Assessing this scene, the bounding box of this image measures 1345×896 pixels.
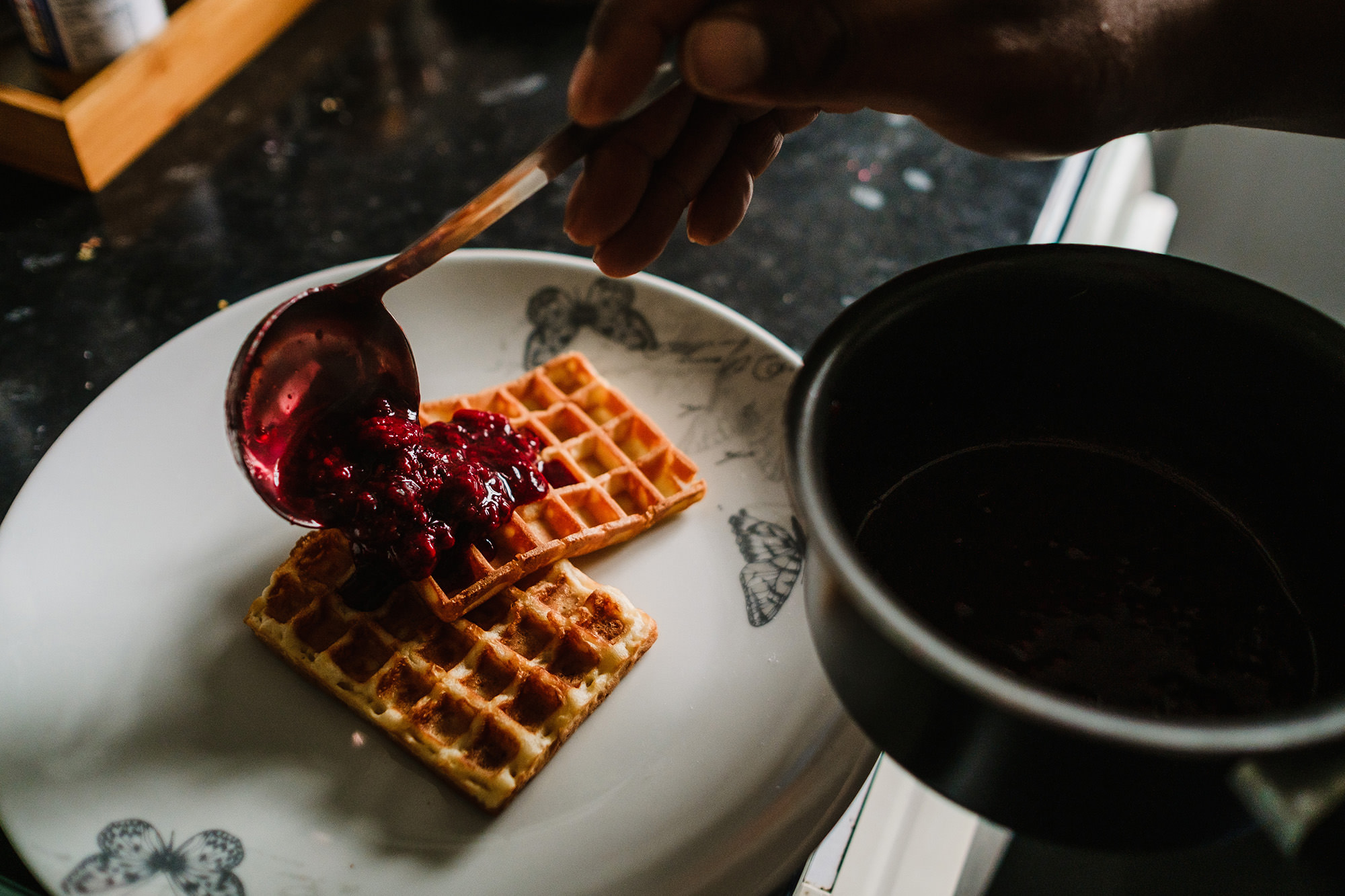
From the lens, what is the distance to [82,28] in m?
1.67

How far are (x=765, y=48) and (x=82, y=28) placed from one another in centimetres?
147

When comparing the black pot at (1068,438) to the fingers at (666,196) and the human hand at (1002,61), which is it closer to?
the human hand at (1002,61)

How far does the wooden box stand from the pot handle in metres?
1.92

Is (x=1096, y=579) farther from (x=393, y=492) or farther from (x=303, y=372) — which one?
(x=303, y=372)

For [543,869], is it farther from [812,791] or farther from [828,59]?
[828,59]

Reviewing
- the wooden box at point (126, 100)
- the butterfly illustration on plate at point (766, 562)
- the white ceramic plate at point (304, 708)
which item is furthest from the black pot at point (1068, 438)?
the wooden box at point (126, 100)

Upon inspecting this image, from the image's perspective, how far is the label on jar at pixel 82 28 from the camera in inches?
65.2

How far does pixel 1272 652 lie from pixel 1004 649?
224 millimetres

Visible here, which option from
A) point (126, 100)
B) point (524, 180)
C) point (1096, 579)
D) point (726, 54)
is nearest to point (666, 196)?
point (524, 180)

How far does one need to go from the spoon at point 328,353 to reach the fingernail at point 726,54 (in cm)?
19

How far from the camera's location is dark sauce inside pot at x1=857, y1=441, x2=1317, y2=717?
2.51 ft

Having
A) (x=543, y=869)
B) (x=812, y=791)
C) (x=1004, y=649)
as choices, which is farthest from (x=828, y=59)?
Answer: (x=543, y=869)

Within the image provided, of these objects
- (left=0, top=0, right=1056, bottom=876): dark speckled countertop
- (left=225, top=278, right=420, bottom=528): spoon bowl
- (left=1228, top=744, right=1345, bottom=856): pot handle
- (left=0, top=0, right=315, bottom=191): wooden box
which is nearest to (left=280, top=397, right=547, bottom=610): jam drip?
(left=225, top=278, right=420, bottom=528): spoon bowl

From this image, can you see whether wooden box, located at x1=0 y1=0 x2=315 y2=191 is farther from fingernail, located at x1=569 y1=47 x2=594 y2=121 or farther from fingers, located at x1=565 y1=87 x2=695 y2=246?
fingernail, located at x1=569 y1=47 x2=594 y2=121
